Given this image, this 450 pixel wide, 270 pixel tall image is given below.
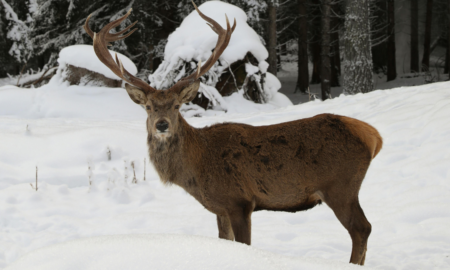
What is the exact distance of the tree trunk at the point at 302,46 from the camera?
20.4 m

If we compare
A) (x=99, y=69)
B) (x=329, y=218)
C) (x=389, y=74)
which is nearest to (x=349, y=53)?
(x=99, y=69)

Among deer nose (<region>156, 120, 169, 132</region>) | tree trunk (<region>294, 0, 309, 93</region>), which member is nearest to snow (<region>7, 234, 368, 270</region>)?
deer nose (<region>156, 120, 169, 132</region>)

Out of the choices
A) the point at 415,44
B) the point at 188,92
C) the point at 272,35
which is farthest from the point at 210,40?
the point at 415,44

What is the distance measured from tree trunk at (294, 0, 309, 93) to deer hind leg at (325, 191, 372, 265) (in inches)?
675

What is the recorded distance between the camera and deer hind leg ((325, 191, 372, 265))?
11.9ft

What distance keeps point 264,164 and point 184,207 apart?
6.41ft

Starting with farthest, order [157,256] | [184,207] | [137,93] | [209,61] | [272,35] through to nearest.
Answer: [272,35] → [184,207] → [209,61] → [137,93] → [157,256]

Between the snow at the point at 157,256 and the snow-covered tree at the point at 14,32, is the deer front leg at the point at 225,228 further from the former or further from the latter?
the snow-covered tree at the point at 14,32

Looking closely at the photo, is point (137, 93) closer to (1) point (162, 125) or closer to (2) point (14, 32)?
(1) point (162, 125)

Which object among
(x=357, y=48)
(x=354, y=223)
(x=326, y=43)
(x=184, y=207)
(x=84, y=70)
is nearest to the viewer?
(x=354, y=223)

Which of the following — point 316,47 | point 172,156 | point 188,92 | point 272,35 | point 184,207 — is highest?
point 188,92

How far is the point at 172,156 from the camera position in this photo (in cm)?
401

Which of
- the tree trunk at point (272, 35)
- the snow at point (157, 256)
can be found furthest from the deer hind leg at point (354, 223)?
the tree trunk at point (272, 35)

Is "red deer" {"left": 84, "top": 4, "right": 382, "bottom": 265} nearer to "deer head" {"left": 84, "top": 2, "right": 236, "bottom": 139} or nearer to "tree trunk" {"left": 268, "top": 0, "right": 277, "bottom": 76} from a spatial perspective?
"deer head" {"left": 84, "top": 2, "right": 236, "bottom": 139}
